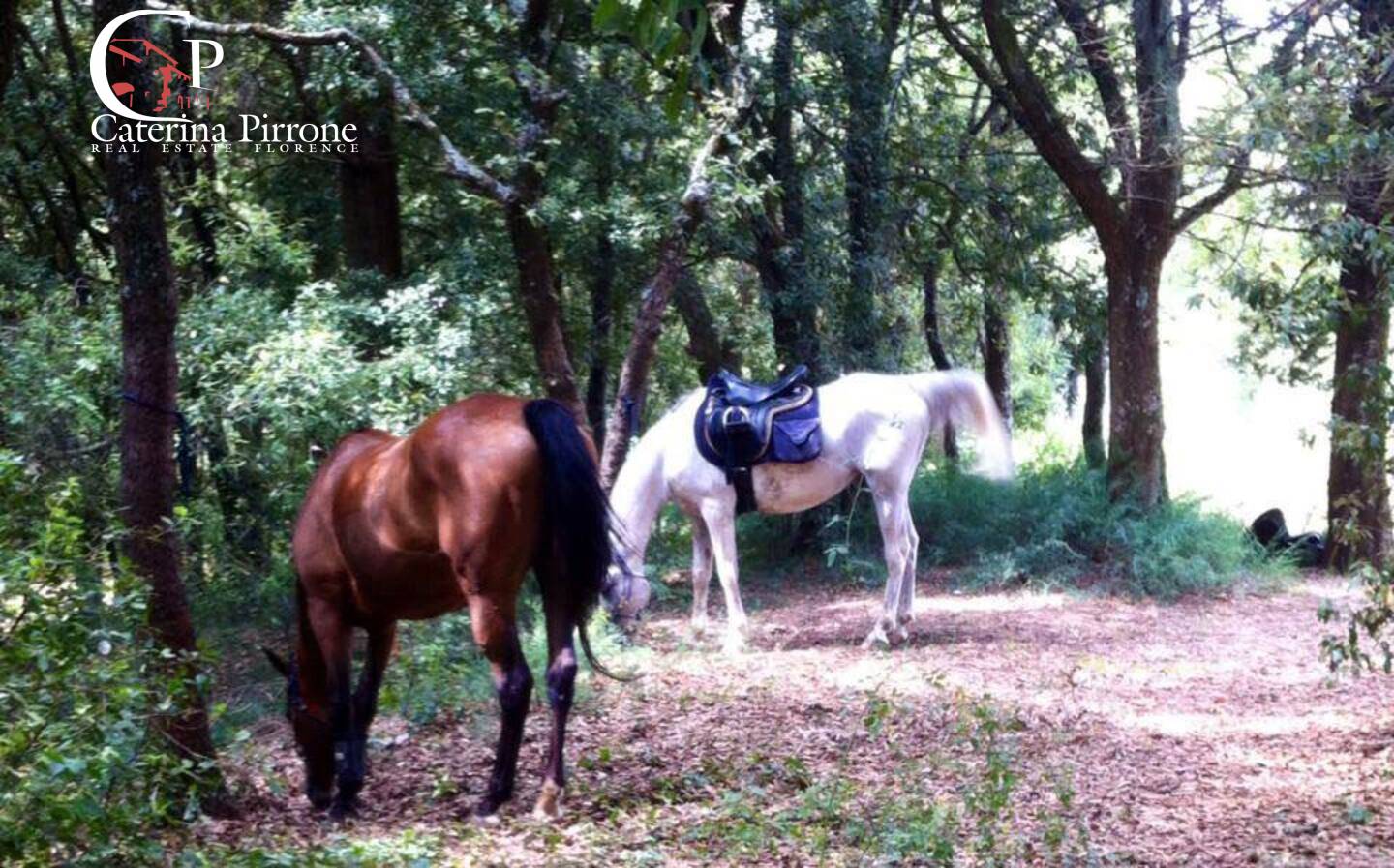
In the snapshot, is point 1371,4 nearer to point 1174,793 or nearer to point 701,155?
point 701,155

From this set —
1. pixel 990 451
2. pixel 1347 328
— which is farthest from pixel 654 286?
pixel 1347 328

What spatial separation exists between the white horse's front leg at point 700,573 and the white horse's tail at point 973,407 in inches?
72.0

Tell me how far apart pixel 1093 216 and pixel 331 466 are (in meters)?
9.29

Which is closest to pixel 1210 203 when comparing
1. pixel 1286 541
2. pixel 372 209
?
pixel 1286 541

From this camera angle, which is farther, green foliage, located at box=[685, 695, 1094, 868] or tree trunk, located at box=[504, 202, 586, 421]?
tree trunk, located at box=[504, 202, 586, 421]

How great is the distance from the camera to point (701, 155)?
9.36 meters

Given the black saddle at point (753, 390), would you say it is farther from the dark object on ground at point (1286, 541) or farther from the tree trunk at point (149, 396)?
the dark object on ground at point (1286, 541)

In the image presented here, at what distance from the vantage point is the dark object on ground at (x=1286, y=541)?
14.2 meters

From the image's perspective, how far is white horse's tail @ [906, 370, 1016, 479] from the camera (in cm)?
1048

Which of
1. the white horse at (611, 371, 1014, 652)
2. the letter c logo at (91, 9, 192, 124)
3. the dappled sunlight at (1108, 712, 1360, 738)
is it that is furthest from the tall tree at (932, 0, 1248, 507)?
the letter c logo at (91, 9, 192, 124)

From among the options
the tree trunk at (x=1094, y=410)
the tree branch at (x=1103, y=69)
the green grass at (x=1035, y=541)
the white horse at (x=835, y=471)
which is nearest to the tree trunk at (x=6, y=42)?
the white horse at (x=835, y=471)

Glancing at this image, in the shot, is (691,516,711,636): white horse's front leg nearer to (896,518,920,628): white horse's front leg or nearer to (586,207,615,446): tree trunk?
(896,518,920,628): white horse's front leg

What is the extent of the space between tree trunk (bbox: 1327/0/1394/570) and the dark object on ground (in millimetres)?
466

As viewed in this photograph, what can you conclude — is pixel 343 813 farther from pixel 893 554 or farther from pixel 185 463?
pixel 893 554
